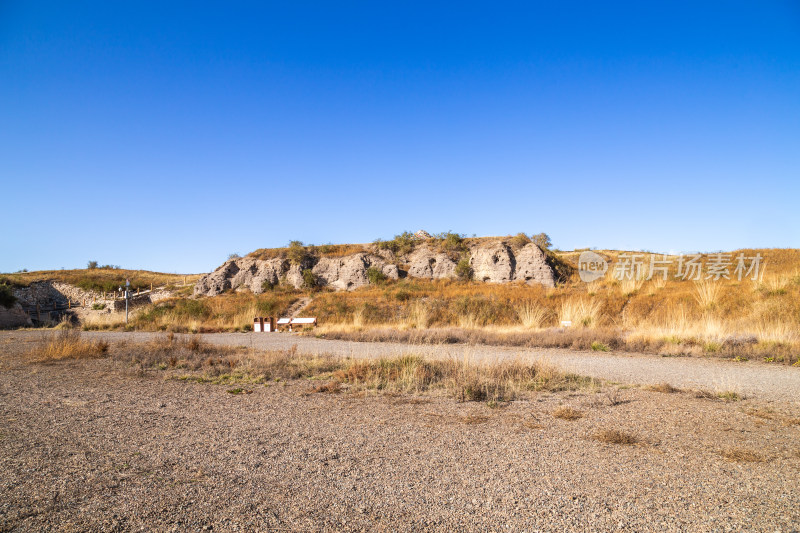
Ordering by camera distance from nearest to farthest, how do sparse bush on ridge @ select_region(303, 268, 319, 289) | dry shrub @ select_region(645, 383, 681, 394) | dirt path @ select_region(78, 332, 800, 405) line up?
dry shrub @ select_region(645, 383, 681, 394) < dirt path @ select_region(78, 332, 800, 405) < sparse bush on ridge @ select_region(303, 268, 319, 289)

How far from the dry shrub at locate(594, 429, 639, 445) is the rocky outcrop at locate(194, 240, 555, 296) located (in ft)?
109

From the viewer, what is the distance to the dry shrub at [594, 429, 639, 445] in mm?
4582

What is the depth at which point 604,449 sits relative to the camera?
4387mm

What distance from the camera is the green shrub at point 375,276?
131 ft

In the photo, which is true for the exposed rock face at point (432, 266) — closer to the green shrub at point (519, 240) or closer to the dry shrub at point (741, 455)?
the green shrub at point (519, 240)

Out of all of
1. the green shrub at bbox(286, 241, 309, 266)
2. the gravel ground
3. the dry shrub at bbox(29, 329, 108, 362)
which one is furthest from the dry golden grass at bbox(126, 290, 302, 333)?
the gravel ground

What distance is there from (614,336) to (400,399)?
9.95 meters

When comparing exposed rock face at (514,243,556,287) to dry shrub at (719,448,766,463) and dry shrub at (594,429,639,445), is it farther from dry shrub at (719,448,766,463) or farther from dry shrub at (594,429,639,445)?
dry shrub at (719,448,766,463)

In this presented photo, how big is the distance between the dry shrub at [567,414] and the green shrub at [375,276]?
3408 cm

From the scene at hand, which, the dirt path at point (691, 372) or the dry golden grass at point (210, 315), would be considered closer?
the dirt path at point (691, 372)

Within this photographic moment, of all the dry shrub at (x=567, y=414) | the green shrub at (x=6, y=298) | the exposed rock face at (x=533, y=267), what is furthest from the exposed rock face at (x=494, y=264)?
the green shrub at (x=6, y=298)

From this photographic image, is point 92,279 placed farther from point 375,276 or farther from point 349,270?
point 375,276

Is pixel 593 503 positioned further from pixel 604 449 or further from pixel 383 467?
pixel 383 467

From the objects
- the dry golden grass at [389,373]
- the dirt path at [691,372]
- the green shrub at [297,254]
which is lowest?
the dirt path at [691,372]
